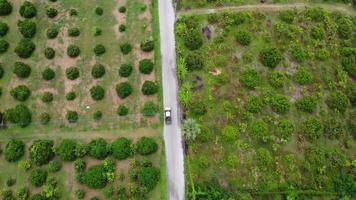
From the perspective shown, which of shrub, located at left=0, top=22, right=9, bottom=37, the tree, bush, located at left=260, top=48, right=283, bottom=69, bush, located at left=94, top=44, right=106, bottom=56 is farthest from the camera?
shrub, located at left=0, top=22, right=9, bottom=37

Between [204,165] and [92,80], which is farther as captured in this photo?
[92,80]

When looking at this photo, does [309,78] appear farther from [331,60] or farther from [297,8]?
[297,8]

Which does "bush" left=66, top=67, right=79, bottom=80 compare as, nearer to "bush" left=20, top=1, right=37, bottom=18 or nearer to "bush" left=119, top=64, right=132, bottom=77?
"bush" left=119, top=64, right=132, bottom=77

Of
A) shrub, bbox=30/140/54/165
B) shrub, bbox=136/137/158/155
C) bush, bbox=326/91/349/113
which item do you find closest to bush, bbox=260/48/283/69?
bush, bbox=326/91/349/113

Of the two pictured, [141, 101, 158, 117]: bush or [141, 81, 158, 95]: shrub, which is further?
[141, 81, 158, 95]: shrub

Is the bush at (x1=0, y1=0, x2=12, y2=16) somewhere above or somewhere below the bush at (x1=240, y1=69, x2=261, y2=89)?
above

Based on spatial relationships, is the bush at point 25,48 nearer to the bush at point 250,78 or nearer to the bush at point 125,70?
the bush at point 125,70

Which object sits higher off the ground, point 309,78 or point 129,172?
point 309,78

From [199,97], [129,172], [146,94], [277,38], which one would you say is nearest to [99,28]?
[146,94]
